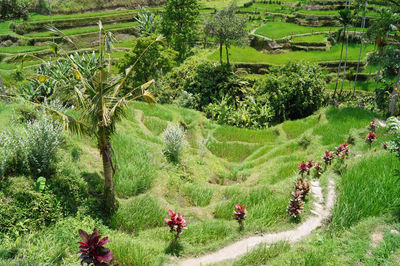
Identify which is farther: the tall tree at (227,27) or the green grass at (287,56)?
the green grass at (287,56)

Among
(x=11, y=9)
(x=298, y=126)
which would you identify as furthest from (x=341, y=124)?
(x=11, y=9)

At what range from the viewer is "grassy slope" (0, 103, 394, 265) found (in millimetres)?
4000

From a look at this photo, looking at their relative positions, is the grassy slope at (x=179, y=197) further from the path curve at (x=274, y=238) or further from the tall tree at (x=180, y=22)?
the tall tree at (x=180, y=22)

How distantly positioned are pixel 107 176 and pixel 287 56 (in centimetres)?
2458

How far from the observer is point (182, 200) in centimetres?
609

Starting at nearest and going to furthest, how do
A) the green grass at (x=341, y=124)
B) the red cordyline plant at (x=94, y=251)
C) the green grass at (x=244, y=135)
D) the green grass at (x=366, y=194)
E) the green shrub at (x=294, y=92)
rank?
the red cordyline plant at (x=94, y=251)
the green grass at (x=366, y=194)
the green grass at (x=341, y=124)
the green grass at (x=244, y=135)
the green shrub at (x=294, y=92)

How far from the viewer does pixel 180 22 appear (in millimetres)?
25500

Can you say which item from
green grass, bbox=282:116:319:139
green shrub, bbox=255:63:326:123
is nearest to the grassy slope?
green grass, bbox=282:116:319:139

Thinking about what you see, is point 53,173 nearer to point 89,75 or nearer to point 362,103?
point 89,75

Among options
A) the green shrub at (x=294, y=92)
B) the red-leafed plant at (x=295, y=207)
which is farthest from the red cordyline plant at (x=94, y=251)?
the green shrub at (x=294, y=92)

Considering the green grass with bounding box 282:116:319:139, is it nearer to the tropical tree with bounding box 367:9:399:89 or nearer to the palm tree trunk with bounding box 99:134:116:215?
the tropical tree with bounding box 367:9:399:89

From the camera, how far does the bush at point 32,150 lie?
4484 mm

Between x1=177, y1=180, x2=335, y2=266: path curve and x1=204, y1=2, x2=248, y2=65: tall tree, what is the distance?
13711mm

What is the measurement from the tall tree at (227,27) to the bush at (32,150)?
14307 millimetres
